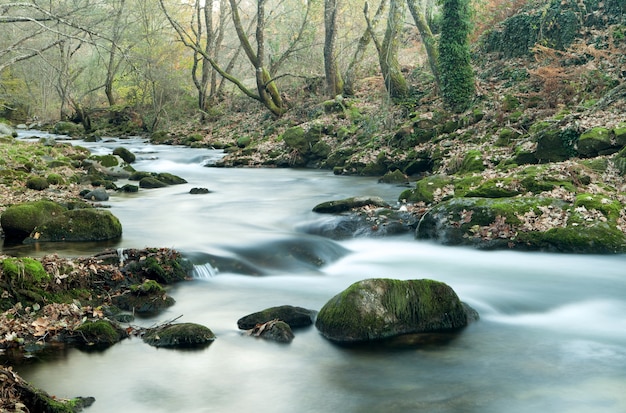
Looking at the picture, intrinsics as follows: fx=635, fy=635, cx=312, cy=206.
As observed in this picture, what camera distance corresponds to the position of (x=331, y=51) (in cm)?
2772

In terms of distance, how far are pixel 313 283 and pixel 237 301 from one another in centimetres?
144

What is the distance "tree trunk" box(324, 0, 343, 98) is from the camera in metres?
26.9

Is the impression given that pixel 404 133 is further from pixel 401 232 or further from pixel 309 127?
pixel 401 232

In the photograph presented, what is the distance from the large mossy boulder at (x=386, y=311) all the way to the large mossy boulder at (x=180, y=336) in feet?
4.28

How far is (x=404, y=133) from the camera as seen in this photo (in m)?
20.3

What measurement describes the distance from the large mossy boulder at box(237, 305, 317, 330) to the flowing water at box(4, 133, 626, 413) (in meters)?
0.19

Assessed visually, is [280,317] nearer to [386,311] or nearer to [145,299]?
[386,311]

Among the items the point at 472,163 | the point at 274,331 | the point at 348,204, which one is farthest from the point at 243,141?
the point at 274,331

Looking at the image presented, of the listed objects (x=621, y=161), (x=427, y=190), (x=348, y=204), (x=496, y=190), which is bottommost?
(x=348, y=204)

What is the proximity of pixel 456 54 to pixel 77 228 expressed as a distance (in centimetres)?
1436

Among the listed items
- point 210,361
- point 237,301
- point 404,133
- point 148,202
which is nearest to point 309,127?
point 404,133

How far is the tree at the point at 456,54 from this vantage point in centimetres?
2058

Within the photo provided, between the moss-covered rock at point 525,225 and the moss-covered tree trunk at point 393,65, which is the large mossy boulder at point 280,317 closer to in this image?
the moss-covered rock at point 525,225

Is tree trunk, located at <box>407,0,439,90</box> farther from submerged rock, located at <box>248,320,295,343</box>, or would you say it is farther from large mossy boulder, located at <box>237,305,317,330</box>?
submerged rock, located at <box>248,320,295,343</box>
